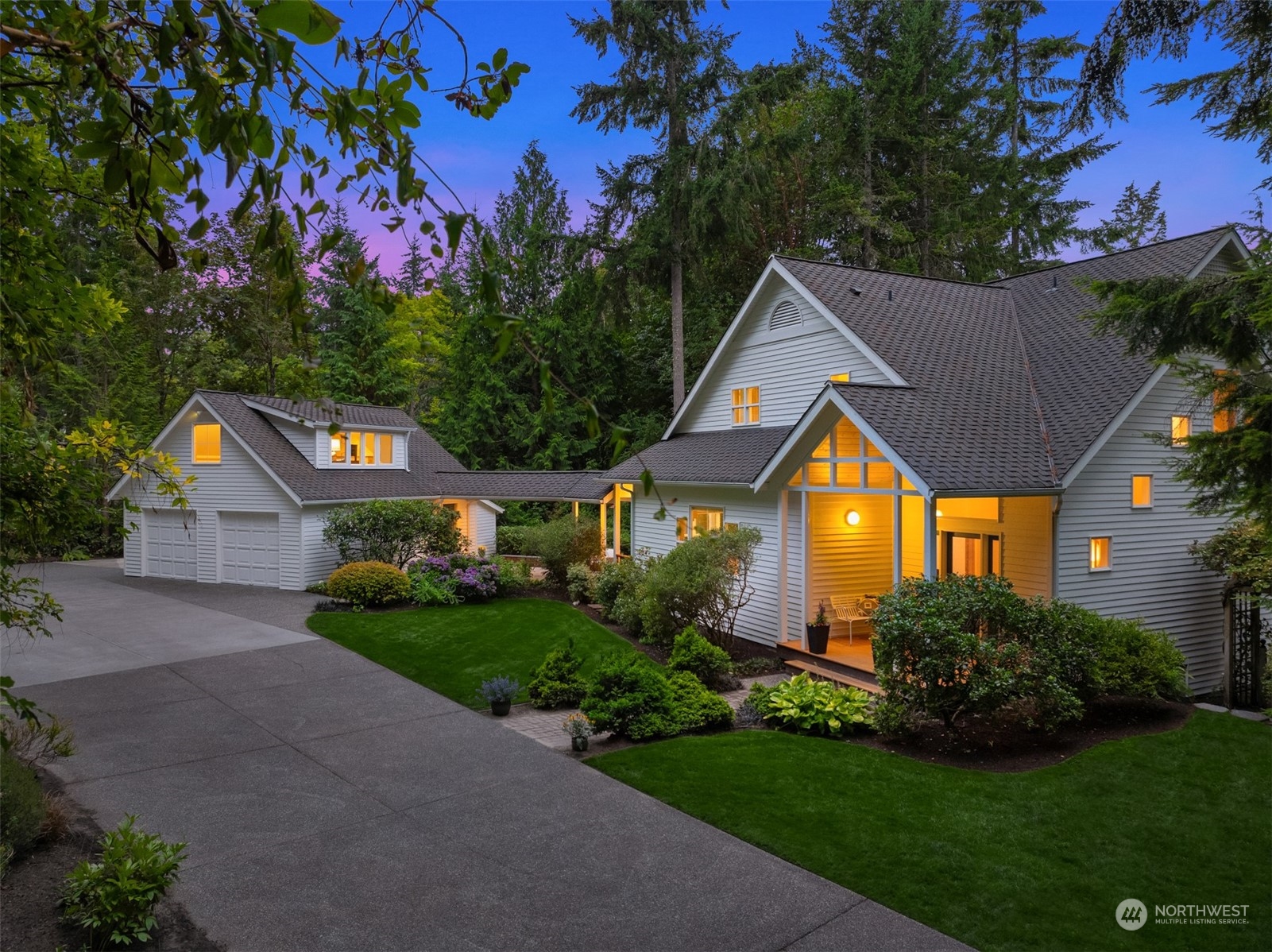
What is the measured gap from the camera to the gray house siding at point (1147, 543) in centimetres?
1223

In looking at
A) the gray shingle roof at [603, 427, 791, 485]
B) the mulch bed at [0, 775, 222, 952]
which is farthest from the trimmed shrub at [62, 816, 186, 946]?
the gray shingle roof at [603, 427, 791, 485]

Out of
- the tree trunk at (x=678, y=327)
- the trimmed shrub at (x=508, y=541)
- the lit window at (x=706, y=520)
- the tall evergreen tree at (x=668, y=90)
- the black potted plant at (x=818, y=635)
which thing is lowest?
the black potted plant at (x=818, y=635)

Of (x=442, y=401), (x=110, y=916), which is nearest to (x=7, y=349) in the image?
(x=110, y=916)

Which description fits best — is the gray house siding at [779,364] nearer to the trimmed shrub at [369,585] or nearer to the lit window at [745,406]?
the lit window at [745,406]

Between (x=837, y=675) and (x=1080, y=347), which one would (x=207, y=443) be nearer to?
(x=837, y=675)

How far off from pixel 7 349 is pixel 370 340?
117ft

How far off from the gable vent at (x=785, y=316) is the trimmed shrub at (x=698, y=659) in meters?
7.38

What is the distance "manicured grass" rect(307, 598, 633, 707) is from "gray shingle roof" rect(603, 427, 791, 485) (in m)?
3.49

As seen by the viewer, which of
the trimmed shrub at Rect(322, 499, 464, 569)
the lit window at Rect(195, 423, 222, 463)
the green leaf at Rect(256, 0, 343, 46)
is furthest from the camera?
the lit window at Rect(195, 423, 222, 463)

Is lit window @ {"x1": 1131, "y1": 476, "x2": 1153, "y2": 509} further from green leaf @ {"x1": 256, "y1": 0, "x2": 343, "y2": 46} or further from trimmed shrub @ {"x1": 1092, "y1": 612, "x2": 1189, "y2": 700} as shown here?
green leaf @ {"x1": 256, "y1": 0, "x2": 343, "y2": 46}

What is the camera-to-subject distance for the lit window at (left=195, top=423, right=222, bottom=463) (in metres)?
22.7

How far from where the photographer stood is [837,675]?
41.5 feet

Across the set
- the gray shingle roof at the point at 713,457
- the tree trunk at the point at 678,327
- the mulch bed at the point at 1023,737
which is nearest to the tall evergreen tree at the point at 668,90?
the tree trunk at the point at 678,327

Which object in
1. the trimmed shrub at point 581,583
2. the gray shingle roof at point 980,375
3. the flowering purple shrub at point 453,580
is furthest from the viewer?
the trimmed shrub at point 581,583
